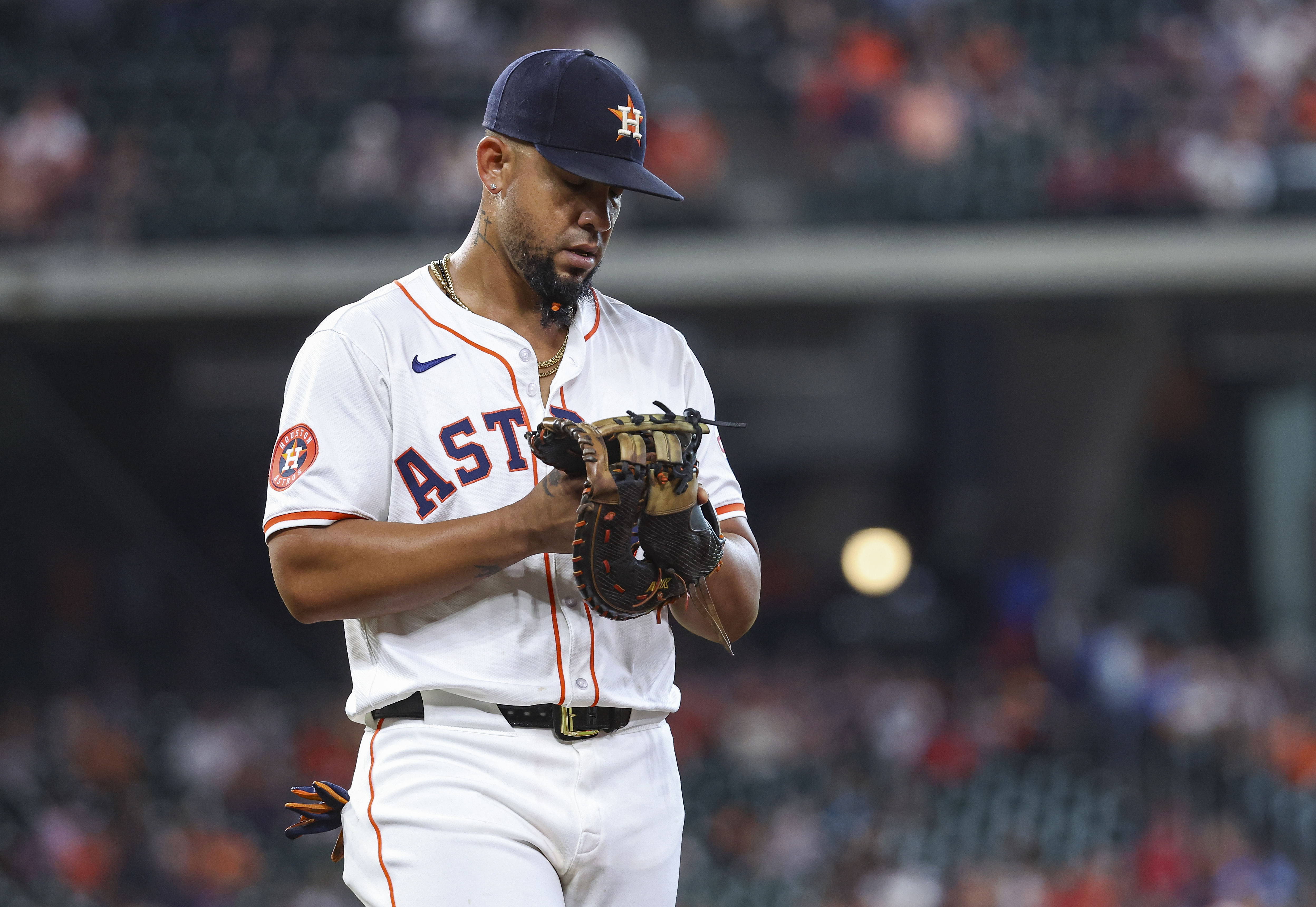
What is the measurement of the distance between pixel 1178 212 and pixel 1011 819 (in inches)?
172

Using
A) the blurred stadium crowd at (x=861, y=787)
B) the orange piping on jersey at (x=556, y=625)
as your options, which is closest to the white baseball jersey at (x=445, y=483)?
the orange piping on jersey at (x=556, y=625)

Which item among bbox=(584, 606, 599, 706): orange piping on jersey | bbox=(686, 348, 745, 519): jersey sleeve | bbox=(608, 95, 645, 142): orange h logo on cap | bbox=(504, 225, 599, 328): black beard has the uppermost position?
bbox=(608, 95, 645, 142): orange h logo on cap

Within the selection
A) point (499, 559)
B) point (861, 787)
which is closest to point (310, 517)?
point (499, 559)

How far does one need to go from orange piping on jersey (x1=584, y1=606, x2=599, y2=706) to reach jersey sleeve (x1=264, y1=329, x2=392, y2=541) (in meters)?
0.29

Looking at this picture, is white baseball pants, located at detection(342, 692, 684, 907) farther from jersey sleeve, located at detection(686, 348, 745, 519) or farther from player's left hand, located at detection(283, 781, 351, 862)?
jersey sleeve, located at detection(686, 348, 745, 519)

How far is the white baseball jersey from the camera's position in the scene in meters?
1.87

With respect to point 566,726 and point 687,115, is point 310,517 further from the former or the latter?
point 687,115

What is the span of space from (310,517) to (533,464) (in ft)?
0.98

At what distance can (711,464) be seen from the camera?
7.27ft

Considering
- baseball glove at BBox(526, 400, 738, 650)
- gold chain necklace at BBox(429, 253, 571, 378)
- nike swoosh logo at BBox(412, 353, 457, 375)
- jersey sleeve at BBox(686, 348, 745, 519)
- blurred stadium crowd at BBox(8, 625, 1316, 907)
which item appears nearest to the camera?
baseball glove at BBox(526, 400, 738, 650)

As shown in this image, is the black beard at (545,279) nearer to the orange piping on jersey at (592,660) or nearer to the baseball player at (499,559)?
the baseball player at (499,559)

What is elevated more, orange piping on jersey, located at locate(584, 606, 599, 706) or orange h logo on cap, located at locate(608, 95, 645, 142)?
orange h logo on cap, located at locate(608, 95, 645, 142)

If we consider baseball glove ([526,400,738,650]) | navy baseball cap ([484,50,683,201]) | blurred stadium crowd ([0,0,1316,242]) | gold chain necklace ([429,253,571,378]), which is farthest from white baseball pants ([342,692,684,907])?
blurred stadium crowd ([0,0,1316,242])

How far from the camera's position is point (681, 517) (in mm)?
1833
